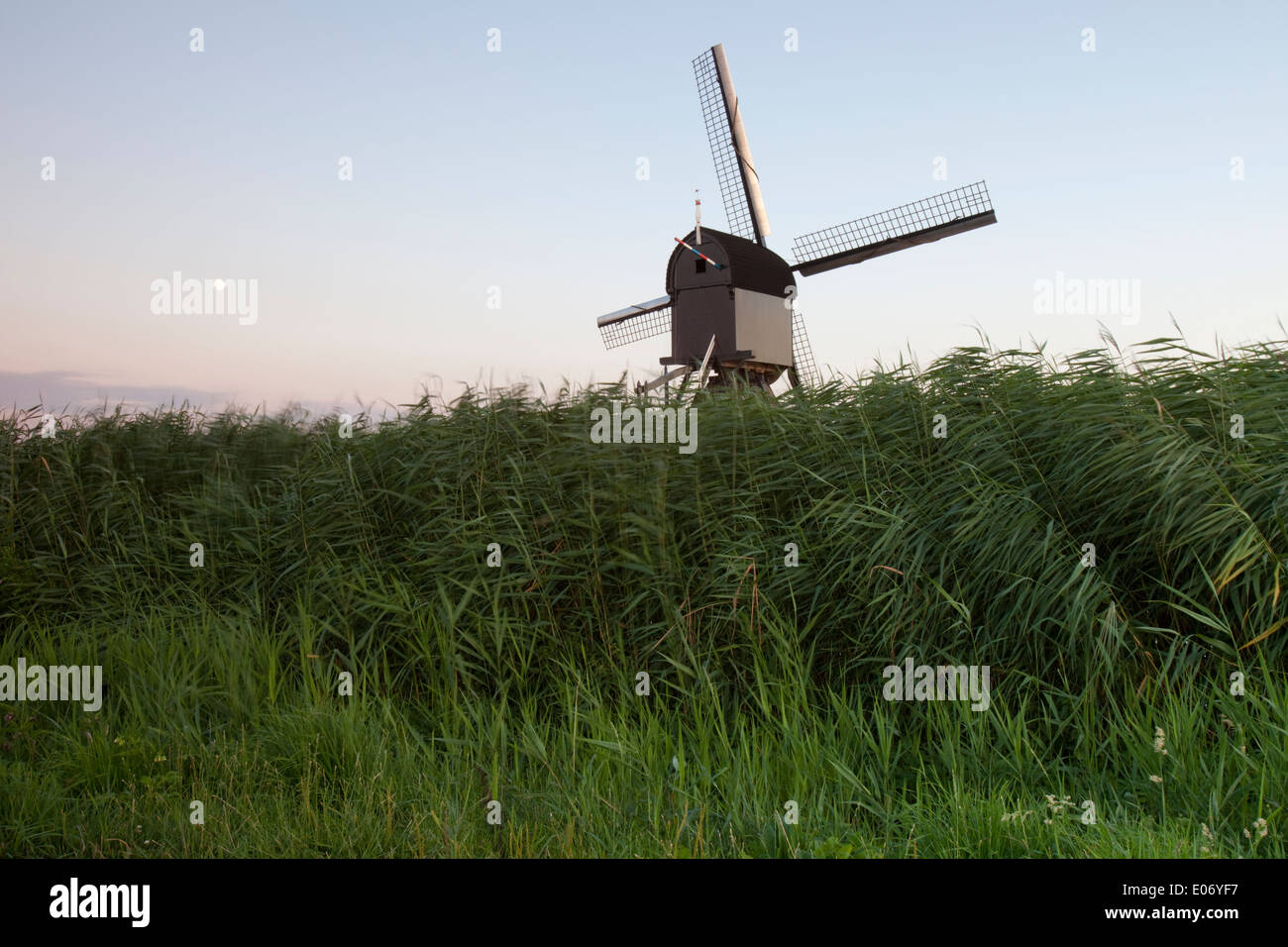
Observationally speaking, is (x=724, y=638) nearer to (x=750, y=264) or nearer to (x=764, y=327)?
(x=764, y=327)

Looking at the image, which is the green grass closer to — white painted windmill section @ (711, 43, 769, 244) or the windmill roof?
the windmill roof

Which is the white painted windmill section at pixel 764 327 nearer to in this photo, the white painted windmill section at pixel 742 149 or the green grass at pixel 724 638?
the white painted windmill section at pixel 742 149

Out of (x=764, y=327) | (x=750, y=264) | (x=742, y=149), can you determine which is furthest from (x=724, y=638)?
(x=742, y=149)

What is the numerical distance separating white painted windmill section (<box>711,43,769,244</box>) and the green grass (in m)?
14.7

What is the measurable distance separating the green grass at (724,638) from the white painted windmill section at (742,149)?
14.7m

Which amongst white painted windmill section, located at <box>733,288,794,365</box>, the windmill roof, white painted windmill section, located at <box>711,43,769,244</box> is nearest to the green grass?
white painted windmill section, located at <box>733,288,794,365</box>

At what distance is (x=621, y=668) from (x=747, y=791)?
1.44m

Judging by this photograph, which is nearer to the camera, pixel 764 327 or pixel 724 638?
pixel 724 638

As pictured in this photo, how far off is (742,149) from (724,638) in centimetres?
1771

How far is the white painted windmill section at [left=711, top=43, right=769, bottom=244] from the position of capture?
20.0m

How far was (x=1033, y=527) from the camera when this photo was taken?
5109mm

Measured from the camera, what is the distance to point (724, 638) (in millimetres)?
5348

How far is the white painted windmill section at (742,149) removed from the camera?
20.0 metres
